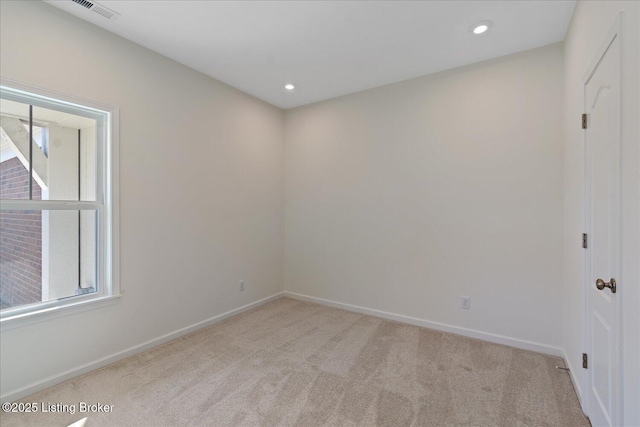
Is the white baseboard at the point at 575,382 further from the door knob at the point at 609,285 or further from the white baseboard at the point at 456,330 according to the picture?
the door knob at the point at 609,285

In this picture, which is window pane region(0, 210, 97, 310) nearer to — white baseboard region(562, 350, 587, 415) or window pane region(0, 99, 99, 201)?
window pane region(0, 99, 99, 201)

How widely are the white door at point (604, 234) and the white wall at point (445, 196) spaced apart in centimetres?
82

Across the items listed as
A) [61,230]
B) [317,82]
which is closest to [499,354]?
[317,82]

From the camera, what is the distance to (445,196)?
9.71ft

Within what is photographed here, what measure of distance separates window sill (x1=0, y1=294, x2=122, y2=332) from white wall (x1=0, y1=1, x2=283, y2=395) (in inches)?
1.7

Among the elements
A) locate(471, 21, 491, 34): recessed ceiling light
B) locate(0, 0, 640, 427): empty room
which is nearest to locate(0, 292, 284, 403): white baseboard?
locate(0, 0, 640, 427): empty room

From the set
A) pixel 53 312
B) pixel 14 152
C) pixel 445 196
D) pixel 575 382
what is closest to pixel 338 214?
pixel 445 196

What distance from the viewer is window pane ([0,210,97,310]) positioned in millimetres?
1934

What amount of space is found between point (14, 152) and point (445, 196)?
364 cm

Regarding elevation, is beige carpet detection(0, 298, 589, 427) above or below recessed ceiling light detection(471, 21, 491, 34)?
below

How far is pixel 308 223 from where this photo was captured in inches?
157

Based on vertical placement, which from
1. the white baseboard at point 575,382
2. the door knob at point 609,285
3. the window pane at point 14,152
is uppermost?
the window pane at point 14,152

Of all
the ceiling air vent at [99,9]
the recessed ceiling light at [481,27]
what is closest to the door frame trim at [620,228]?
the recessed ceiling light at [481,27]

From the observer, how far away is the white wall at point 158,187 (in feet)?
6.47
